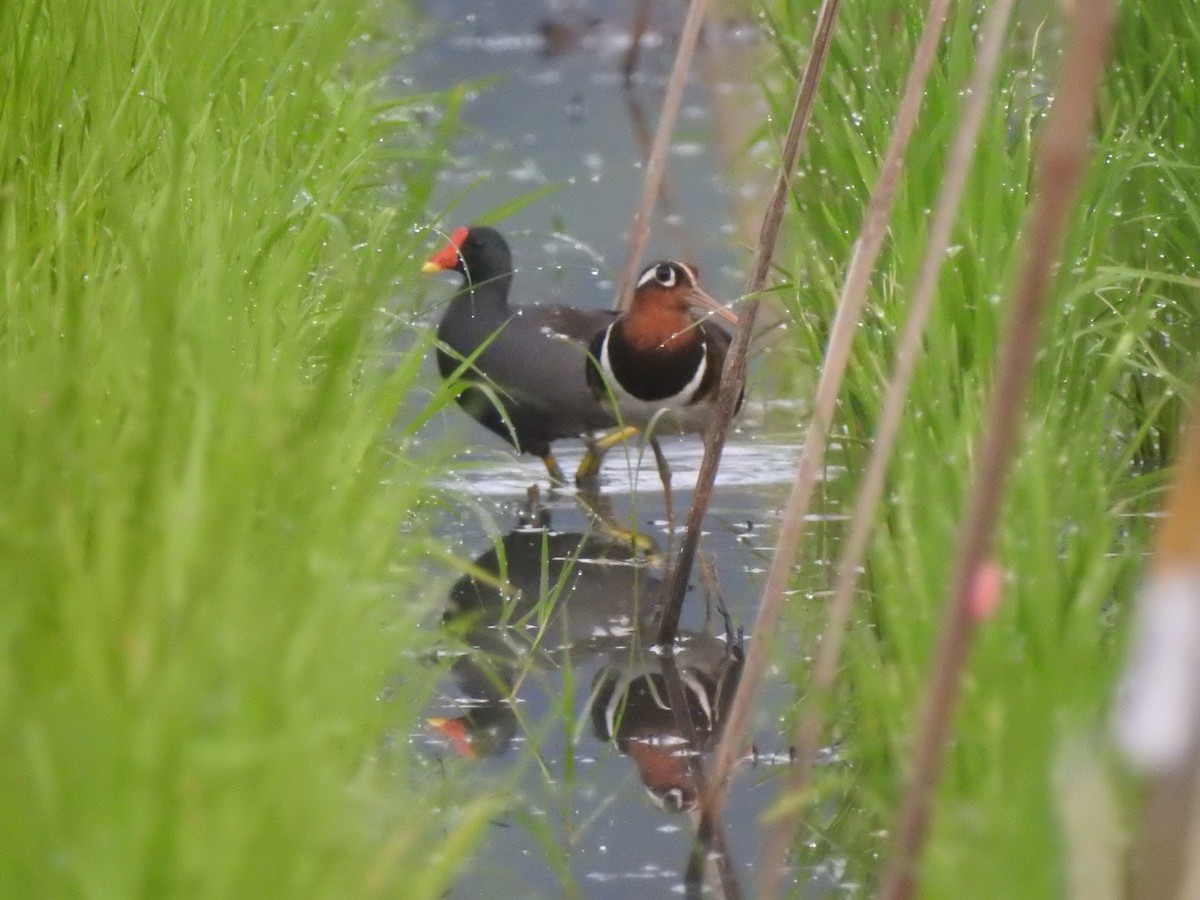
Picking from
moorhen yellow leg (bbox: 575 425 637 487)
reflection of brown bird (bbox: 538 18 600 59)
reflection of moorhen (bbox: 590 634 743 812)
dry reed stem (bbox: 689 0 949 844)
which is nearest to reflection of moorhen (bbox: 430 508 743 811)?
reflection of moorhen (bbox: 590 634 743 812)

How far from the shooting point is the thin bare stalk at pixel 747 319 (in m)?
2.08

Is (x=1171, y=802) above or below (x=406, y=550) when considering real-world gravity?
above

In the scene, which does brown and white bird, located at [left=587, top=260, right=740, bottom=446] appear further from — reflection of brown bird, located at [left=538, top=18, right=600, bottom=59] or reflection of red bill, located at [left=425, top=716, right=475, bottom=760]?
reflection of brown bird, located at [left=538, top=18, right=600, bottom=59]

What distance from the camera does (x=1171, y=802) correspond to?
33.2 inches

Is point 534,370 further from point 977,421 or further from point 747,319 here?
point 977,421

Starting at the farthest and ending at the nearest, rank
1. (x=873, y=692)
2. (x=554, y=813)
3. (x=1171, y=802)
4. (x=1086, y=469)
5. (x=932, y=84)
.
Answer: (x=932, y=84) → (x=554, y=813) → (x=1086, y=469) → (x=873, y=692) → (x=1171, y=802)

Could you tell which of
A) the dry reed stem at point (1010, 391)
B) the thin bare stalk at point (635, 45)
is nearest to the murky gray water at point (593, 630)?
the dry reed stem at point (1010, 391)

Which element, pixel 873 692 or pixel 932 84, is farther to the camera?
pixel 932 84

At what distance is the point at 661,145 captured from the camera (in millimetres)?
3092

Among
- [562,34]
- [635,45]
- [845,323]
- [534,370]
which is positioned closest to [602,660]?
[845,323]

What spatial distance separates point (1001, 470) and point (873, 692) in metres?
0.55

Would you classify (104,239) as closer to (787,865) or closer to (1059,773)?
(787,865)

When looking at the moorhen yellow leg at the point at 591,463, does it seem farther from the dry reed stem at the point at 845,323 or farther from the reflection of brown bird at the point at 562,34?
the reflection of brown bird at the point at 562,34

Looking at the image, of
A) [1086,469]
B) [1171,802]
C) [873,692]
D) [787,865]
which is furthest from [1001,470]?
[787,865]
